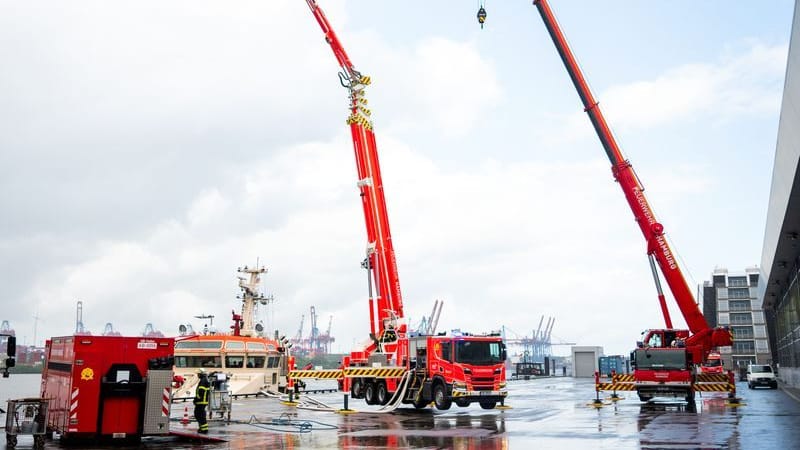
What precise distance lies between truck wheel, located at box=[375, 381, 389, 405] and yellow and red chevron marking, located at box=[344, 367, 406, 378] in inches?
18.9

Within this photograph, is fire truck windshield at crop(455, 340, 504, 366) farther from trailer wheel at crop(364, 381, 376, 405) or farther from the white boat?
the white boat

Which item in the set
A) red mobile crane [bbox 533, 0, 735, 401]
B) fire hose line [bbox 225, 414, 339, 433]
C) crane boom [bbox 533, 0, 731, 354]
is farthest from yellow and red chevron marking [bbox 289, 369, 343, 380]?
crane boom [bbox 533, 0, 731, 354]

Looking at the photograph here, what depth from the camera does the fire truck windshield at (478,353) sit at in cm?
2703

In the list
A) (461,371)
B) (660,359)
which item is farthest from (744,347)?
(461,371)

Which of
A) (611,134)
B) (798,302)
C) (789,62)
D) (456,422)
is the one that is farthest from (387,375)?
(798,302)

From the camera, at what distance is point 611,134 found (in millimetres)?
30531

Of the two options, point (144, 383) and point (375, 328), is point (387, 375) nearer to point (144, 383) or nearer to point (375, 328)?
point (375, 328)

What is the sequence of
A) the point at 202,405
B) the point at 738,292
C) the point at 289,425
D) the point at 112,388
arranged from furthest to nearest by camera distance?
the point at 738,292, the point at 289,425, the point at 202,405, the point at 112,388

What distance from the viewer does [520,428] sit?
66.3 feet

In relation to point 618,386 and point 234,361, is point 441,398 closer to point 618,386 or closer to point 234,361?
point 618,386

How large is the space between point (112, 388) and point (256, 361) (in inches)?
1044

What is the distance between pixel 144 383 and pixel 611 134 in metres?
21.8

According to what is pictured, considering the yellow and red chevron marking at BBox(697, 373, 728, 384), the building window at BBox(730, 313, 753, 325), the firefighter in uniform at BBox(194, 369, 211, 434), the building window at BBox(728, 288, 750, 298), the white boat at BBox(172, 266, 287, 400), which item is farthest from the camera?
the building window at BBox(728, 288, 750, 298)

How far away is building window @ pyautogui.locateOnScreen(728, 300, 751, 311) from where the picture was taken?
379 feet
